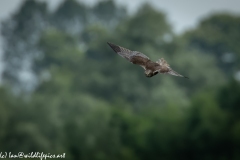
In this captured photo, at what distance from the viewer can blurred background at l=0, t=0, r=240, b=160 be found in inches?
1917

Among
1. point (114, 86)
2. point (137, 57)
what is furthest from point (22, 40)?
point (137, 57)

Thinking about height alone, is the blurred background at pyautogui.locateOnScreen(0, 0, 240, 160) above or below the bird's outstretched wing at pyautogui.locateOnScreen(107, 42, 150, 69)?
above

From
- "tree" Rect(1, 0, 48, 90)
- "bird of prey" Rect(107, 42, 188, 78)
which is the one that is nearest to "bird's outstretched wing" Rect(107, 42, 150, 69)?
"bird of prey" Rect(107, 42, 188, 78)

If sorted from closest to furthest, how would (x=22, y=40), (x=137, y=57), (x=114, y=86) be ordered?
(x=137, y=57), (x=114, y=86), (x=22, y=40)

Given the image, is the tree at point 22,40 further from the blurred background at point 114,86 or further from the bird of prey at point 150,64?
the bird of prey at point 150,64

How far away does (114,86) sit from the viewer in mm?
77812

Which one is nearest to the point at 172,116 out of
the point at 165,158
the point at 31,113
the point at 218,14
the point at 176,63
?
the point at 165,158

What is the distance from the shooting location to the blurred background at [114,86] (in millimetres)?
48688

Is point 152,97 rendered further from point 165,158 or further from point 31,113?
point 165,158

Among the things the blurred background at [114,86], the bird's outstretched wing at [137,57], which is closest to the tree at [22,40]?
the blurred background at [114,86]

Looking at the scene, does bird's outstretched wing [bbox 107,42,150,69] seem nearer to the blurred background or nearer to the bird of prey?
the bird of prey

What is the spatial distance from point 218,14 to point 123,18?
36.3 feet

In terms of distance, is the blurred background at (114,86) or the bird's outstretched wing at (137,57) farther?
the blurred background at (114,86)

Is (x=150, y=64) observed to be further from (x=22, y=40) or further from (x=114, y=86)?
(x=22, y=40)
